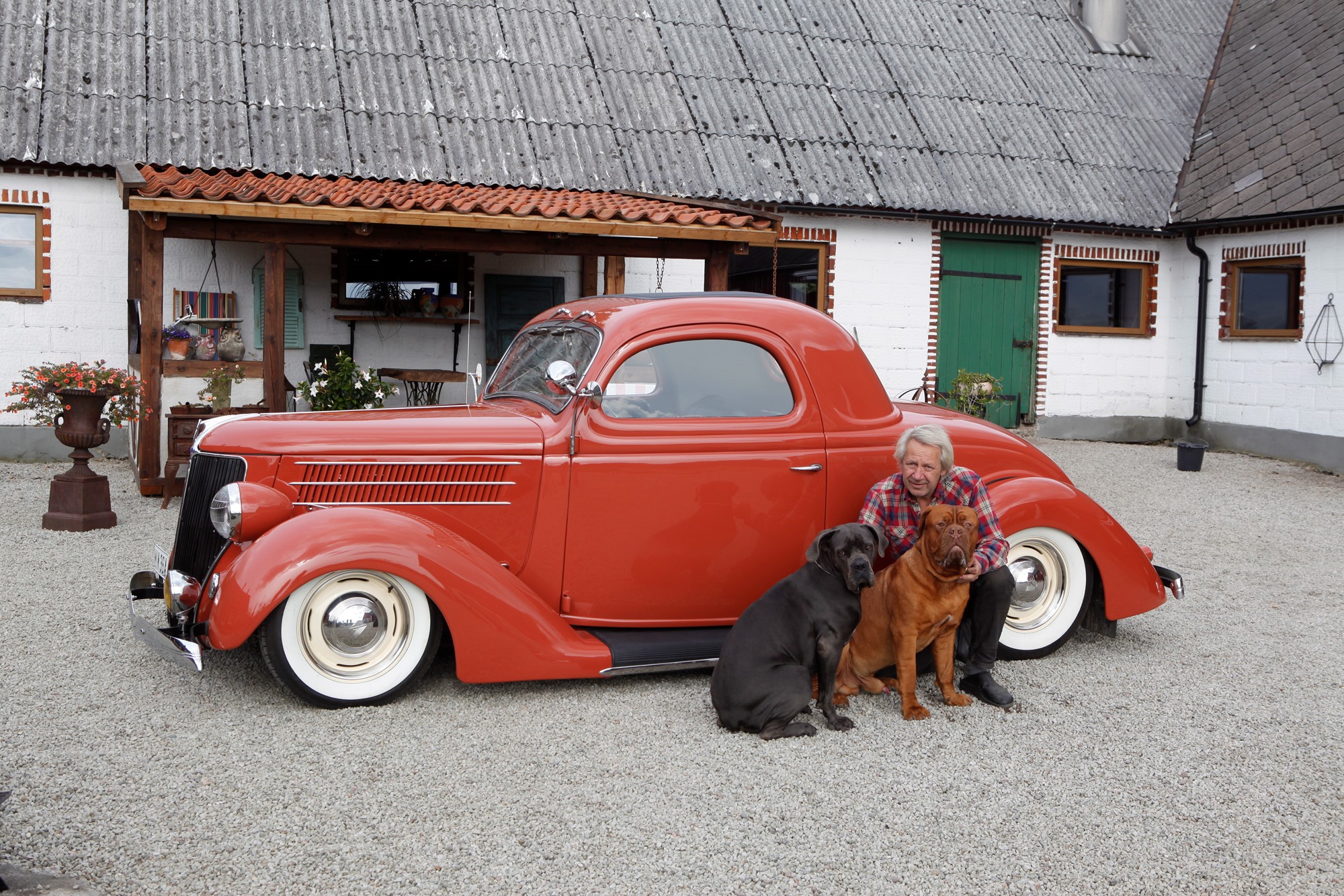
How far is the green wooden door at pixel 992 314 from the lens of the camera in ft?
45.6

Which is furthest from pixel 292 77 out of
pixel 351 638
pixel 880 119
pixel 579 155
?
pixel 351 638

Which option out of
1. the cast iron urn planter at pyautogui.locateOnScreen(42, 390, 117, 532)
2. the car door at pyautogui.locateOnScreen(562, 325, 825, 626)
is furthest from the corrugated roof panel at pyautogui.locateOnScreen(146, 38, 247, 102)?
the car door at pyautogui.locateOnScreen(562, 325, 825, 626)

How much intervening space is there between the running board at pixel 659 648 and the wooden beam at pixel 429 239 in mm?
5556

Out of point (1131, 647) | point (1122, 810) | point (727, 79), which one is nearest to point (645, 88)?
point (727, 79)

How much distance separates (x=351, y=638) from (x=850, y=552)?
190 centimetres

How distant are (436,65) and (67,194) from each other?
410 centimetres

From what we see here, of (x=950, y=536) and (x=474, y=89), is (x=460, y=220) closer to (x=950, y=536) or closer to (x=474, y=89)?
(x=474, y=89)

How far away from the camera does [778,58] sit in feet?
46.9

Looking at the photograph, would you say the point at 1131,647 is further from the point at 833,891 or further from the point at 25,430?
the point at 25,430

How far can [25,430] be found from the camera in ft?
36.7

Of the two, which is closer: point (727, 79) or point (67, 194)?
point (67, 194)

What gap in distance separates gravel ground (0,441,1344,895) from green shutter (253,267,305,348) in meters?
6.55

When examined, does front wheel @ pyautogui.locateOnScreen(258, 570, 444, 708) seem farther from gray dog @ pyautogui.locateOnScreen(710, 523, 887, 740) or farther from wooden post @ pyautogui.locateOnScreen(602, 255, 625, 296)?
wooden post @ pyautogui.locateOnScreen(602, 255, 625, 296)

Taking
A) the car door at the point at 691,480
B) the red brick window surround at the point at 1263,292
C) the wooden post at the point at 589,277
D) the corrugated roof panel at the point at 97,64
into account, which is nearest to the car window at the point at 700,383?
the car door at the point at 691,480
